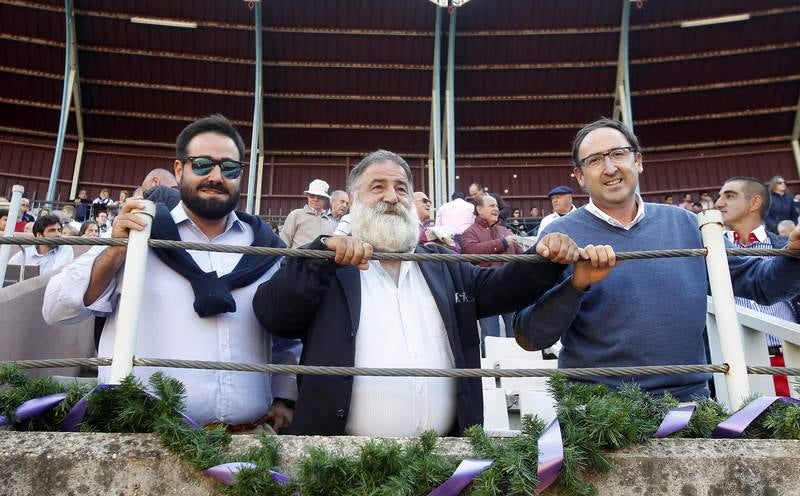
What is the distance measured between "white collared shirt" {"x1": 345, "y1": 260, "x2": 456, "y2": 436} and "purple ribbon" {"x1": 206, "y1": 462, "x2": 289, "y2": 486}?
608 mm

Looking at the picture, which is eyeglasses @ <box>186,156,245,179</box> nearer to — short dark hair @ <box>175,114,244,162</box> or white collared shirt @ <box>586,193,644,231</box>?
short dark hair @ <box>175,114,244,162</box>

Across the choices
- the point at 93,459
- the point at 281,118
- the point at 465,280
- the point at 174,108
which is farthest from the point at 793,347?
the point at 174,108

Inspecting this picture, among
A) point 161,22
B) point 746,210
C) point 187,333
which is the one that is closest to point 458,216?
point 746,210

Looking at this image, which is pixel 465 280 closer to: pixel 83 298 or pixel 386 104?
pixel 83 298

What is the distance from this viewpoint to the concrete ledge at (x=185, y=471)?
4.18 ft

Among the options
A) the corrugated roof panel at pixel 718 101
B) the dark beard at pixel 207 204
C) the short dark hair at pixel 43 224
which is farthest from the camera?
the corrugated roof panel at pixel 718 101

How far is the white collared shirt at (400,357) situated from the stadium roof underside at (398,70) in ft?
43.2

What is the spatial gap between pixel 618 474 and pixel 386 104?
1496 centimetres

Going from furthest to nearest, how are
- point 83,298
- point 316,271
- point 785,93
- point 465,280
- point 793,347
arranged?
1. point 785,93
2. point 793,347
3. point 465,280
4. point 83,298
5. point 316,271

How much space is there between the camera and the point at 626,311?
2027 mm

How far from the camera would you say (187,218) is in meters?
2.25

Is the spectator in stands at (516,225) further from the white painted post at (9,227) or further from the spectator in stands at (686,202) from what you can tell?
the white painted post at (9,227)

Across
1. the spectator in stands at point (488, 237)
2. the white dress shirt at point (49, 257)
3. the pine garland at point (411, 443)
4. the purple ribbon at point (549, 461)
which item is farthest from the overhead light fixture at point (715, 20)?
the purple ribbon at point (549, 461)

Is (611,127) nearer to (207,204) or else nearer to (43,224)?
(207,204)
